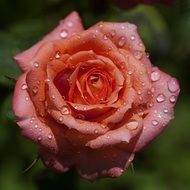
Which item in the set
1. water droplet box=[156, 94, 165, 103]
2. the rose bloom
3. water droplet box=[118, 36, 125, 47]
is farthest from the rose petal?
water droplet box=[118, 36, 125, 47]

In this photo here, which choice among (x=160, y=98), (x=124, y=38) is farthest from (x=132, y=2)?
(x=160, y=98)

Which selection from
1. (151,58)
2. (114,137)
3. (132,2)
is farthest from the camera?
(151,58)

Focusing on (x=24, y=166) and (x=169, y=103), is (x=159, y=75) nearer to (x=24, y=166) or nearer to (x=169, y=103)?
(x=169, y=103)

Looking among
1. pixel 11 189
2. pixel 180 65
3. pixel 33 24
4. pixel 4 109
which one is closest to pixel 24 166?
pixel 11 189

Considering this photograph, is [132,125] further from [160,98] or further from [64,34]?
[64,34]

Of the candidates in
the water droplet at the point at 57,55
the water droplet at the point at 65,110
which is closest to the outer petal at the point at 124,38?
the water droplet at the point at 57,55

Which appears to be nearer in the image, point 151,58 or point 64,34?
point 64,34
